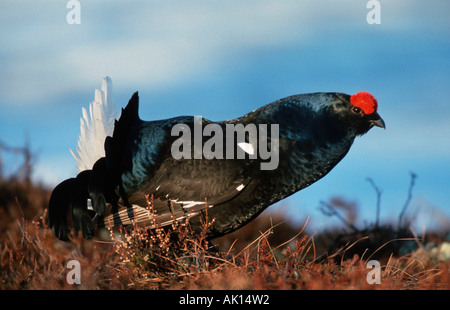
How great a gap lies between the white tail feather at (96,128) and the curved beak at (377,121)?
256cm

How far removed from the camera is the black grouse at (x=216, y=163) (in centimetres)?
395

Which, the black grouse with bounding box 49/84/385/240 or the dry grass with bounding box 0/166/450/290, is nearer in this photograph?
the dry grass with bounding box 0/166/450/290

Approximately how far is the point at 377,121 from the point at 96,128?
8.98 feet

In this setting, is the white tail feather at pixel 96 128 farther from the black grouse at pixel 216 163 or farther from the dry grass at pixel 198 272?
the dry grass at pixel 198 272

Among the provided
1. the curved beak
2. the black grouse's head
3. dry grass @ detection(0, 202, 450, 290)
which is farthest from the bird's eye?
dry grass @ detection(0, 202, 450, 290)

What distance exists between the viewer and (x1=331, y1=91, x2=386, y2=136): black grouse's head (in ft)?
13.7

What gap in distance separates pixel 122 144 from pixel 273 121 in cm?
142

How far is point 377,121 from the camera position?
428 centimetres

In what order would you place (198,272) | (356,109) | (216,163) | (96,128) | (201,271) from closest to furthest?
(198,272) → (201,271) → (216,163) → (356,109) → (96,128)

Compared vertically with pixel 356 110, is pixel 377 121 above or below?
below

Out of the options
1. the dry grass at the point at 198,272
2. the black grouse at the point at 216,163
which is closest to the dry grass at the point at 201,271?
the dry grass at the point at 198,272

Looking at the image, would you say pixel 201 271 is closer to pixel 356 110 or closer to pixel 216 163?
pixel 216 163

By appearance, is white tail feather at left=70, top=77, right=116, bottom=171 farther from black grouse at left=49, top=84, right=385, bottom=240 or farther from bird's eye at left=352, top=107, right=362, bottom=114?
bird's eye at left=352, top=107, right=362, bottom=114

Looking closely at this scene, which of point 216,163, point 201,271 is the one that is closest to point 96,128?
point 216,163
